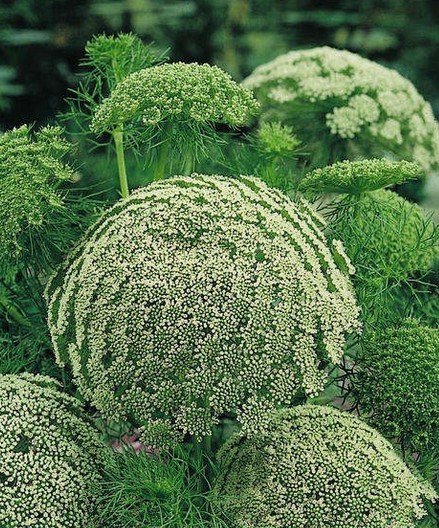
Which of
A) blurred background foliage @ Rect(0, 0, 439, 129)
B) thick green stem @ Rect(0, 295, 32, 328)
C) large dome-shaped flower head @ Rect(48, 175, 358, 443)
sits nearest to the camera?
large dome-shaped flower head @ Rect(48, 175, 358, 443)

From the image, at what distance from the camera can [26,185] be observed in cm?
201

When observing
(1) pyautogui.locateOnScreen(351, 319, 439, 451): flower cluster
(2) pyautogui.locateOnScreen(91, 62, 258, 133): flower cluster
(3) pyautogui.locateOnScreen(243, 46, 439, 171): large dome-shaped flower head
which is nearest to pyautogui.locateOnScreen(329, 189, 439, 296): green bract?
(1) pyautogui.locateOnScreen(351, 319, 439, 451): flower cluster

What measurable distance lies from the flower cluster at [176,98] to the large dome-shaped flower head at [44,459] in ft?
1.69

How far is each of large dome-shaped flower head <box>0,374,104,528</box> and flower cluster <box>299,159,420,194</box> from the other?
24.0 inches

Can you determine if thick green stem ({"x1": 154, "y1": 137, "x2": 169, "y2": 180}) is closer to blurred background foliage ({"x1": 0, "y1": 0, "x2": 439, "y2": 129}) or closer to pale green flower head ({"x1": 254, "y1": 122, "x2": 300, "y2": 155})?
pale green flower head ({"x1": 254, "y1": 122, "x2": 300, "y2": 155})

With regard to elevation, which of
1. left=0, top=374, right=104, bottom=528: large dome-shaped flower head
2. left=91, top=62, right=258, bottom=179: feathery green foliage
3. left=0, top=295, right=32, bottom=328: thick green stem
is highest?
left=91, top=62, right=258, bottom=179: feathery green foliage

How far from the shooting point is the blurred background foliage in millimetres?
5441

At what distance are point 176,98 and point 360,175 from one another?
Result: 1.19 ft

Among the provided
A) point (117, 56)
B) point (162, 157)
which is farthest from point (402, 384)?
point (117, 56)

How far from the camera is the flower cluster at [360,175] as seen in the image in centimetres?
199

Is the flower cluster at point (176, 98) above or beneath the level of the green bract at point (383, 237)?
above

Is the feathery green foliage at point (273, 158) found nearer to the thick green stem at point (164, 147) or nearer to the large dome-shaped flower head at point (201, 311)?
the thick green stem at point (164, 147)

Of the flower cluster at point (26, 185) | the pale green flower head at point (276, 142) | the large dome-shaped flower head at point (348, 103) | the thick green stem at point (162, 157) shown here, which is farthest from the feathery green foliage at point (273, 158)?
the flower cluster at point (26, 185)

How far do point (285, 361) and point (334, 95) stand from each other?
1.13 metres
